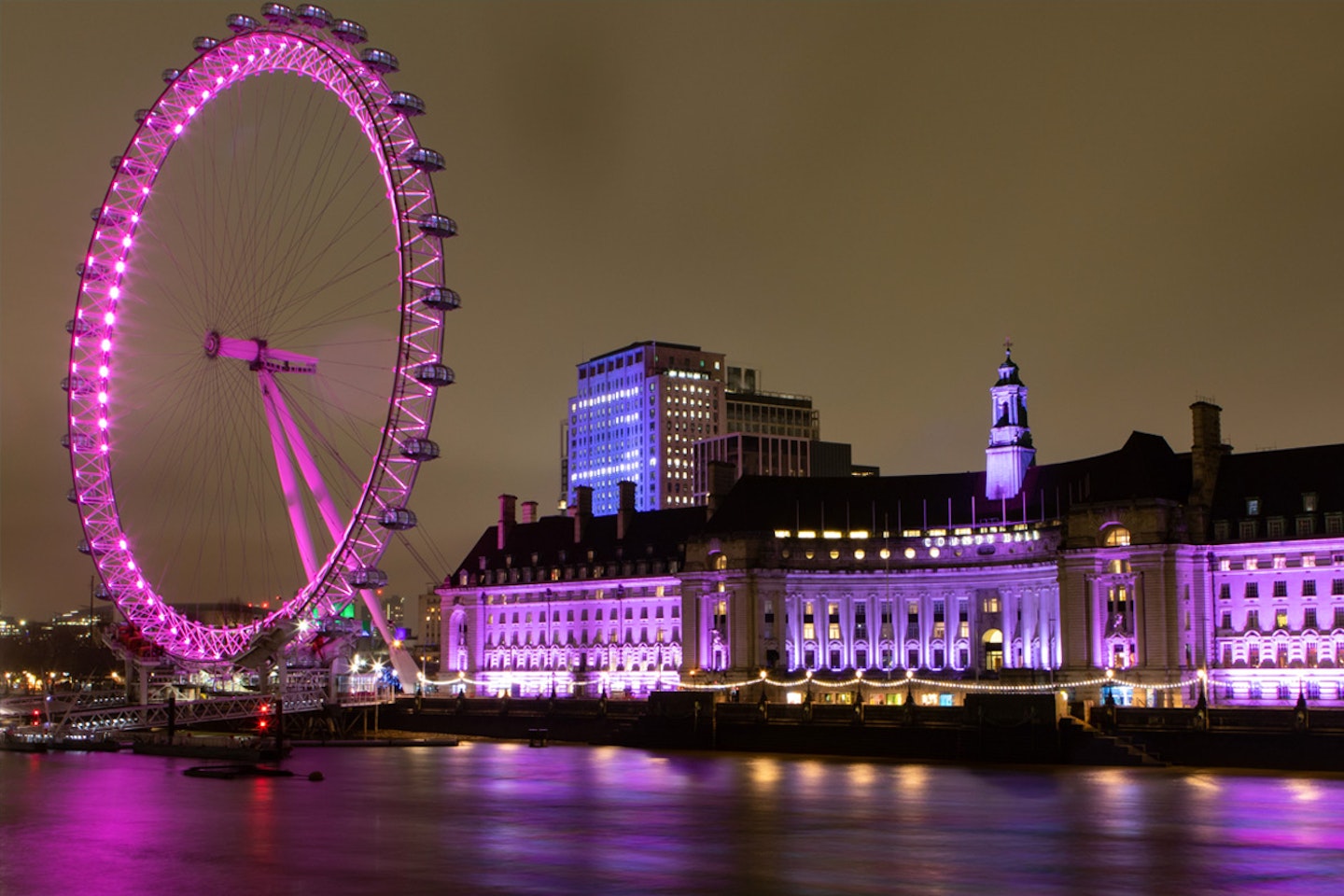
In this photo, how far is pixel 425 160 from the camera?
8662cm

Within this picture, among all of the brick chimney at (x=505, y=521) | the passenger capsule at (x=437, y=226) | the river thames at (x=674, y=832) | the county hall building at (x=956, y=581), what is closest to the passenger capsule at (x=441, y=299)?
the passenger capsule at (x=437, y=226)

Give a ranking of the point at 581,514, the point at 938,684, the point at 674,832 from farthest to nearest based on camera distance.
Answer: the point at 581,514 → the point at 938,684 → the point at 674,832

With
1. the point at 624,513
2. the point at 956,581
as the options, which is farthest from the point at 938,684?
the point at 624,513

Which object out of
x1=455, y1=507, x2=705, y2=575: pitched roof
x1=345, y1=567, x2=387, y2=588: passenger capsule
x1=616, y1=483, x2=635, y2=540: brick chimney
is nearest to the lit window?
x1=455, y1=507, x2=705, y2=575: pitched roof

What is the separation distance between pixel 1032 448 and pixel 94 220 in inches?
3322

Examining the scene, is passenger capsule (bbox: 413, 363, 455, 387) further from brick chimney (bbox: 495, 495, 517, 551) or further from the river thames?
brick chimney (bbox: 495, 495, 517, 551)

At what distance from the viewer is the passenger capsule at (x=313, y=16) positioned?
3366 inches

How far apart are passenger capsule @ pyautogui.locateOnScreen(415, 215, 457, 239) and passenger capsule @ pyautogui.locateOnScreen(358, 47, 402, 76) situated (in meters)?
7.98

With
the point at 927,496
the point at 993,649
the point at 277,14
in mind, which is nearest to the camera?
the point at 277,14

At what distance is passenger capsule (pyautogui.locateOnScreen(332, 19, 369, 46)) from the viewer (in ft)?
282

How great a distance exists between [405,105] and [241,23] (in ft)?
30.5

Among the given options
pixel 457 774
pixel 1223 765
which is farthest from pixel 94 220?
pixel 1223 765

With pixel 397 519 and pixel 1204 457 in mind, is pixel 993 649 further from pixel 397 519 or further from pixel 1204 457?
pixel 397 519

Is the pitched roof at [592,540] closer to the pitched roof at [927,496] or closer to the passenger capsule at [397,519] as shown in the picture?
the pitched roof at [927,496]
